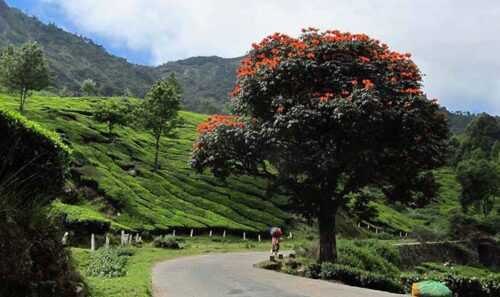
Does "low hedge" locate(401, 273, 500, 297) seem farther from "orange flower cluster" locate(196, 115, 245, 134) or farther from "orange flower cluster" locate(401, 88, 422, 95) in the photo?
"orange flower cluster" locate(196, 115, 245, 134)

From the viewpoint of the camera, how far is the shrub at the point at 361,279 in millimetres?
20609

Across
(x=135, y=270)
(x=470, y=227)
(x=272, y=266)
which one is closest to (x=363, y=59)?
(x=272, y=266)

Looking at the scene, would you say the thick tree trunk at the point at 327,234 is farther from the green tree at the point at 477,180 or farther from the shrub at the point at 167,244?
the green tree at the point at 477,180

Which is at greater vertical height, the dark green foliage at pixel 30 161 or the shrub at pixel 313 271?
the dark green foliage at pixel 30 161

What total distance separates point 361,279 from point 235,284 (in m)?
5.35

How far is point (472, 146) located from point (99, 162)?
348 feet

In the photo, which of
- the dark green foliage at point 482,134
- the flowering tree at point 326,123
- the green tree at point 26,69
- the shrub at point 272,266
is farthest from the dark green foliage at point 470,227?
the dark green foliage at point 482,134

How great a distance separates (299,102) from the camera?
23.2 metres

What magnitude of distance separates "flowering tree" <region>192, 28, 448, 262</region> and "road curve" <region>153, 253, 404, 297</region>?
15.2 ft

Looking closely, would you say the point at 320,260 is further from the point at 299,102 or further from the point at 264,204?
the point at 264,204

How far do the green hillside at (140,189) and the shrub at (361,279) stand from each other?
21374 millimetres

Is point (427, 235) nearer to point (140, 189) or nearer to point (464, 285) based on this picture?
point (140, 189)

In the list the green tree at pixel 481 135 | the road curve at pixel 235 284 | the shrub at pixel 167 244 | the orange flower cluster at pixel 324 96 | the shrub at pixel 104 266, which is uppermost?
the green tree at pixel 481 135

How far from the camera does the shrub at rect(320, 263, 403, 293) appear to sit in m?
20.6
